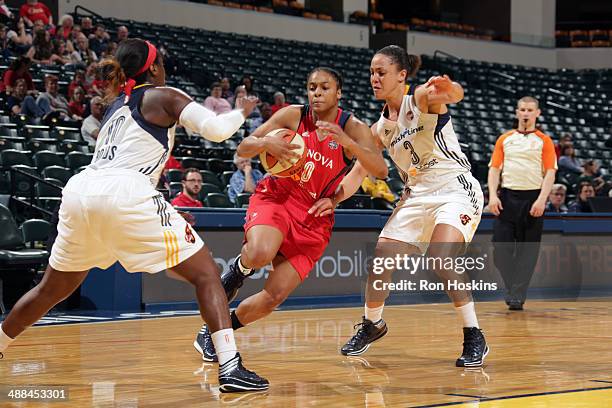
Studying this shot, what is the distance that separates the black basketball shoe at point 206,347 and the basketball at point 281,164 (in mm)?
1177

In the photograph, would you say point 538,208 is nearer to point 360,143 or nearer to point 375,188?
point 375,188

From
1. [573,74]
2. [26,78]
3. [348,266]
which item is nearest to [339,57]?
[573,74]

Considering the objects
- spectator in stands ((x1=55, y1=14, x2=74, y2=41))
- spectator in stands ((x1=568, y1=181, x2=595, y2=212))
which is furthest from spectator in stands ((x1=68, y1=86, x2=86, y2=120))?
spectator in stands ((x1=568, y1=181, x2=595, y2=212))

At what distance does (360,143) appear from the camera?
5.95m

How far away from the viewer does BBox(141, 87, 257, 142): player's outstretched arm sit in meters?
4.56

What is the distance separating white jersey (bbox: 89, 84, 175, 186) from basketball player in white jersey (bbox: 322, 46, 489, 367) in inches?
63.9

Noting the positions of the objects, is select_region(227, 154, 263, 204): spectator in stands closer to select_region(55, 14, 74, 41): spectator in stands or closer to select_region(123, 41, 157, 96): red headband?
select_region(55, 14, 74, 41): spectator in stands

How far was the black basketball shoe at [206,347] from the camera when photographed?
616 centimetres

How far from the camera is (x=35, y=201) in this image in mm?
10820

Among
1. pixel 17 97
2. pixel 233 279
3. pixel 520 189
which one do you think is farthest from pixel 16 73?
pixel 233 279

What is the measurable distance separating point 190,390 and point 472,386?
1.48 meters

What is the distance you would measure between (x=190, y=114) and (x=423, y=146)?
7.02ft

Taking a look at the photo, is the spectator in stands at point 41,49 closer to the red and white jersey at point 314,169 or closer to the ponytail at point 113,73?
the red and white jersey at point 314,169

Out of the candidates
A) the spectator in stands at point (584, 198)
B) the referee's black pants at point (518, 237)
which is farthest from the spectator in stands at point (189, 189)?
the spectator in stands at point (584, 198)
